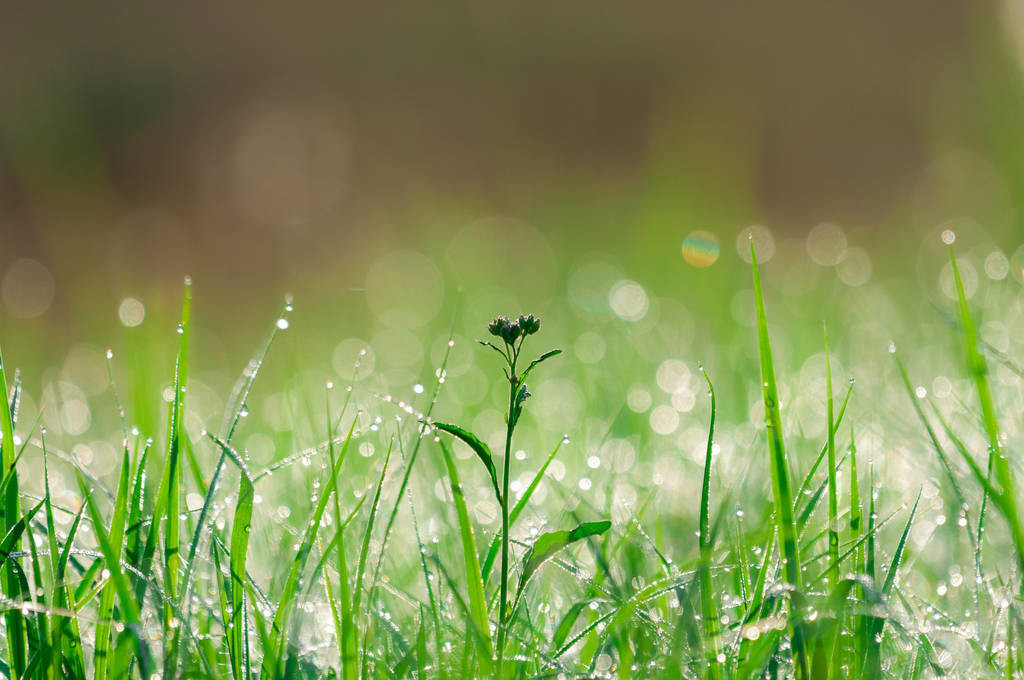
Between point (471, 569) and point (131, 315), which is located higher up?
point (131, 315)

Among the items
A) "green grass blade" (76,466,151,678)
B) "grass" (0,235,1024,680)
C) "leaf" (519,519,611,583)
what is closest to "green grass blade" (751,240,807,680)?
"grass" (0,235,1024,680)

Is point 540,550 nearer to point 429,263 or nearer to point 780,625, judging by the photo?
point 780,625

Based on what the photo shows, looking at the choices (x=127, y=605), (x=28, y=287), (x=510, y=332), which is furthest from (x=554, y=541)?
(x=28, y=287)

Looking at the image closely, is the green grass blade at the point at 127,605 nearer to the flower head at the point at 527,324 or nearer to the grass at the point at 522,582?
the grass at the point at 522,582

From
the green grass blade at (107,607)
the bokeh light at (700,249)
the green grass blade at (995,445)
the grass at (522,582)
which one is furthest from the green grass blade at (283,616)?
the bokeh light at (700,249)

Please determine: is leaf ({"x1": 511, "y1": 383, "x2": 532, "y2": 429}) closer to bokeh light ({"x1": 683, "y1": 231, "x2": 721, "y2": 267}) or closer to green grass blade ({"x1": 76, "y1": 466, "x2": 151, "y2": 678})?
green grass blade ({"x1": 76, "y1": 466, "x2": 151, "y2": 678})

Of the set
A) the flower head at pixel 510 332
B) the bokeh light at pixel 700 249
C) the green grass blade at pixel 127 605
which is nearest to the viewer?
the green grass blade at pixel 127 605

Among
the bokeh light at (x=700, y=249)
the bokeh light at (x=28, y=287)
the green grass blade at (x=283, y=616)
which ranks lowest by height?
the green grass blade at (x=283, y=616)

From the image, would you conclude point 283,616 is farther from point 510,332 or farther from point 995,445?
point 995,445
